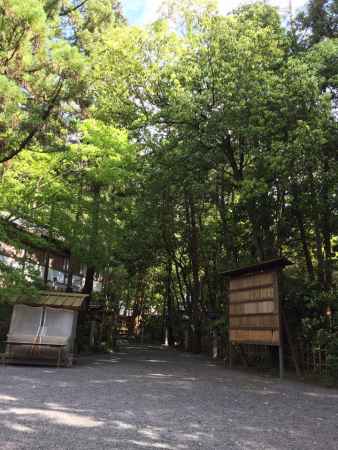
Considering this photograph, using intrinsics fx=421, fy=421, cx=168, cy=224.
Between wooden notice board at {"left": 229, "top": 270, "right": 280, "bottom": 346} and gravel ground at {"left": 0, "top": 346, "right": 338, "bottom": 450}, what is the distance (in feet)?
4.22

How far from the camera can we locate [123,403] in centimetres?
693

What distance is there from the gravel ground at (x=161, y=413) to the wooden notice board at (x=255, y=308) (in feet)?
4.22

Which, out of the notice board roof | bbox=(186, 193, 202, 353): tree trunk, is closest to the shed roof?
the notice board roof

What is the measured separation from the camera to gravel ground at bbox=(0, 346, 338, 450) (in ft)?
15.5

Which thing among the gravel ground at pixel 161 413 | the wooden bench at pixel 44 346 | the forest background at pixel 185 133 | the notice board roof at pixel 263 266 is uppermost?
the forest background at pixel 185 133

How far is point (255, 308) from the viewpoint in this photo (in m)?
11.8

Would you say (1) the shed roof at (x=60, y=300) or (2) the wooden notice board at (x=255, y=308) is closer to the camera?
(2) the wooden notice board at (x=255, y=308)

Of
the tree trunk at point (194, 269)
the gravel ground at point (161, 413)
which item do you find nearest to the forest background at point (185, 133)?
the tree trunk at point (194, 269)

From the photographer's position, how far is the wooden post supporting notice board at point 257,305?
1088 centimetres

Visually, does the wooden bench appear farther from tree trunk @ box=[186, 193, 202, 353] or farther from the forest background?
tree trunk @ box=[186, 193, 202, 353]

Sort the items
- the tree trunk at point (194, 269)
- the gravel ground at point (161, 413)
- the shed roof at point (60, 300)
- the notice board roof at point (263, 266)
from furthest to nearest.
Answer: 1. the tree trunk at point (194, 269)
2. the shed roof at point (60, 300)
3. the notice board roof at point (263, 266)
4. the gravel ground at point (161, 413)

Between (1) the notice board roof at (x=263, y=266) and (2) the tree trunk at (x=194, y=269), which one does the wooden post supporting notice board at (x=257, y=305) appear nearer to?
(1) the notice board roof at (x=263, y=266)

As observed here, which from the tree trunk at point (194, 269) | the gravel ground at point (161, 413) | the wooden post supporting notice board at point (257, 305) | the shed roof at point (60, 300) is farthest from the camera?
the tree trunk at point (194, 269)

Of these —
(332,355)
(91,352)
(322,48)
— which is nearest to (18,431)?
(332,355)
